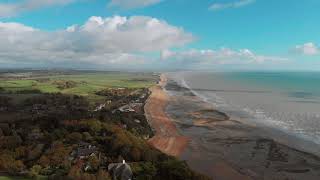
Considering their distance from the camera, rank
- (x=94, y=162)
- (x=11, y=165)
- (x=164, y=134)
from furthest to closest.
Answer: (x=164, y=134) < (x=94, y=162) < (x=11, y=165)

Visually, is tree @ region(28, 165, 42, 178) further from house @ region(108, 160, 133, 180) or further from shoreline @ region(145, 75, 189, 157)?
shoreline @ region(145, 75, 189, 157)

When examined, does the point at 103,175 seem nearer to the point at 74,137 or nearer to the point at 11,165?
the point at 11,165

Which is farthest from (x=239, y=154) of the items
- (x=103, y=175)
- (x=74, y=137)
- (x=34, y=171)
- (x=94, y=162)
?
(x=34, y=171)

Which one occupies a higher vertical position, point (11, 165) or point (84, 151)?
point (84, 151)

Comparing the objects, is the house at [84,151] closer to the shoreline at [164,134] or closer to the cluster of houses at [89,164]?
the cluster of houses at [89,164]

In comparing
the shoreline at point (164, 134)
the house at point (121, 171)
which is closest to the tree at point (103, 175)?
the house at point (121, 171)

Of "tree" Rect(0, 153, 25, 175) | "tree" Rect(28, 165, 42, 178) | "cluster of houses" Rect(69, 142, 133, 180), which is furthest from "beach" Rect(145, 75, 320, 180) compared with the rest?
"tree" Rect(0, 153, 25, 175)

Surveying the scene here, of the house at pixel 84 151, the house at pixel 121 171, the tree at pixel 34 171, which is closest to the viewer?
the house at pixel 121 171
